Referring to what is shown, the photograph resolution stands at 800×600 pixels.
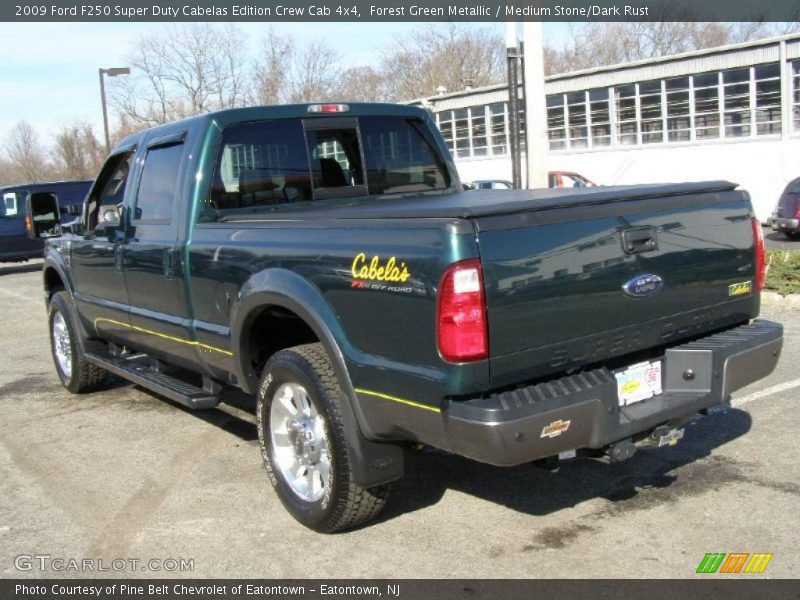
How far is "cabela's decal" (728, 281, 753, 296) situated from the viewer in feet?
13.4

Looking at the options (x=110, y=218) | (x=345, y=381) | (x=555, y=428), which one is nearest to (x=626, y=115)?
(x=110, y=218)

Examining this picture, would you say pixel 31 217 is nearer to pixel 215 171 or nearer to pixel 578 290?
pixel 215 171

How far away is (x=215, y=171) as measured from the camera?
16.3 ft

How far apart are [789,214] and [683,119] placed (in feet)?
28.6

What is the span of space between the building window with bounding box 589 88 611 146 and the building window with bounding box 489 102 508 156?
13.8ft

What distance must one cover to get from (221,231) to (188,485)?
1.49 meters

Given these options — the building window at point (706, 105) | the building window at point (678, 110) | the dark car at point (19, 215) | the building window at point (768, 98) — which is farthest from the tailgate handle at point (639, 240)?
the building window at point (678, 110)

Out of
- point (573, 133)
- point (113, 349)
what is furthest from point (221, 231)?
point (573, 133)

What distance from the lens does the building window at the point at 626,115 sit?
2697cm

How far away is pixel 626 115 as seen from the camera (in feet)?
89.6

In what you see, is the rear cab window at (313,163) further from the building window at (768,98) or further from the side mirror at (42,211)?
the building window at (768,98)

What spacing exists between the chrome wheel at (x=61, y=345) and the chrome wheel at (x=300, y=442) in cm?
354

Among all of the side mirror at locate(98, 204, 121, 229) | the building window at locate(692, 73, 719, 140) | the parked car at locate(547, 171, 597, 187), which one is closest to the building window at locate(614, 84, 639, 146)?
the building window at locate(692, 73, 719, 140)

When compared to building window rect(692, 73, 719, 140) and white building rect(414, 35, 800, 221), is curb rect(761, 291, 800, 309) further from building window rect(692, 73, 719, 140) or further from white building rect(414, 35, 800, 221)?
building window rect(692, 73, 719, 140)
